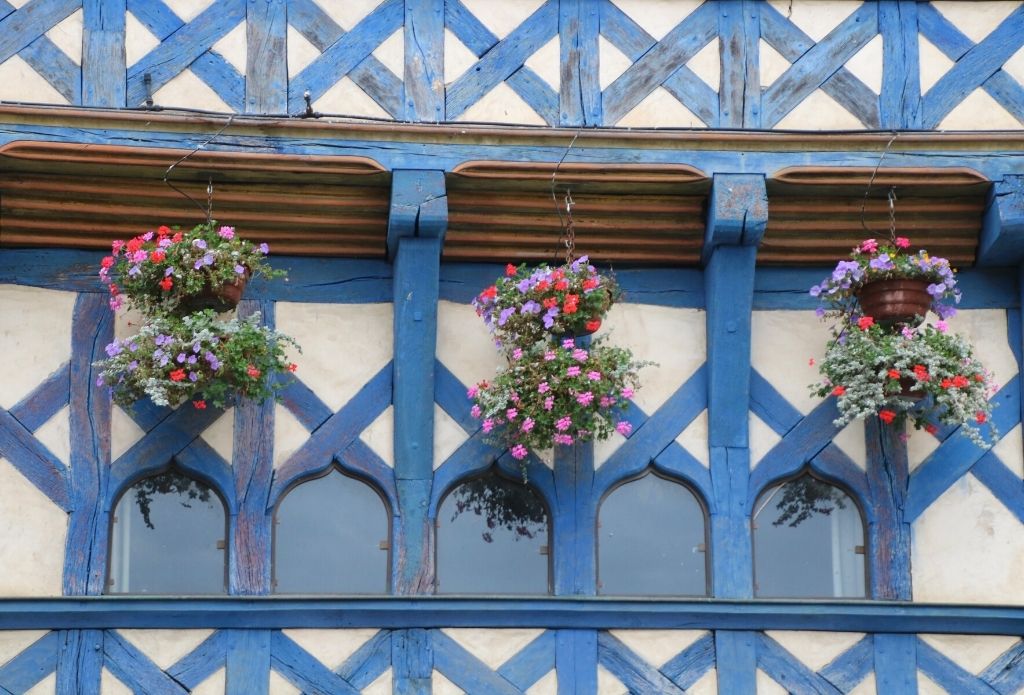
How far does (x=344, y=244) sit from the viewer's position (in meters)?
9.81

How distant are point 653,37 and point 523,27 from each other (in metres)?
0.65

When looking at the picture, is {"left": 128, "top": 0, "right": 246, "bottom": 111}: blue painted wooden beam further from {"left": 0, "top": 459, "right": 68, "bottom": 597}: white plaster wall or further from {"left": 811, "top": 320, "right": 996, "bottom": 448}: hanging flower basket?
{"left": 811, "top": 320, "right": 996, "bottom": 448}: hanging flower basket

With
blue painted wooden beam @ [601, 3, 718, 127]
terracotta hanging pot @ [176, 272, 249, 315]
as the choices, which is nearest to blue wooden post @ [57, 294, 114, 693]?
terracotta hanging pot @ [176, 272, 249, 315]

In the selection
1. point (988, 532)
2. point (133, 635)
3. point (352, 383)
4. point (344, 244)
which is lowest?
point (133, 635)

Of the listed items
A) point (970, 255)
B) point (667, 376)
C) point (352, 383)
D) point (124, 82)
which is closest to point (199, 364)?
point (352, 383)

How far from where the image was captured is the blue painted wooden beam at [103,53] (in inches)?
373

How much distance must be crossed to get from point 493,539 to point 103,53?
302 centimetres

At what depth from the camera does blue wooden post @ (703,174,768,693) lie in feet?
31.3

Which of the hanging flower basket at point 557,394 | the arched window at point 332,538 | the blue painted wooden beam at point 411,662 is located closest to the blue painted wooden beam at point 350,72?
the hanging flower basket at point 557,394

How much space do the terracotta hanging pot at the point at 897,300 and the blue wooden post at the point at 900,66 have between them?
839mm

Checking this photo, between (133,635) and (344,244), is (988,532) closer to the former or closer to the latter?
(344,244)

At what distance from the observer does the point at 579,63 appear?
32.1ft

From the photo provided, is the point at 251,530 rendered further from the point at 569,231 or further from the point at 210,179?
the point at 569,231

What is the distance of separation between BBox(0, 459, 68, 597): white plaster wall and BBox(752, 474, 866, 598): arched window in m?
3.38
